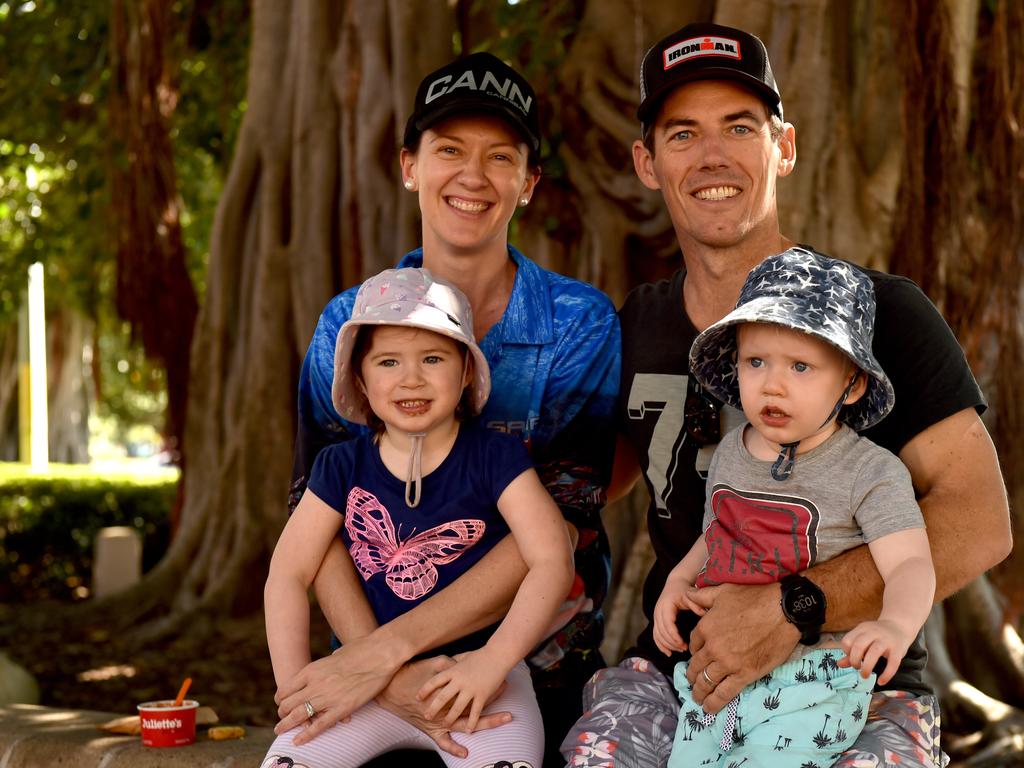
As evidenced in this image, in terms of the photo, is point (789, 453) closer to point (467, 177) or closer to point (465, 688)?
point (465, 688)

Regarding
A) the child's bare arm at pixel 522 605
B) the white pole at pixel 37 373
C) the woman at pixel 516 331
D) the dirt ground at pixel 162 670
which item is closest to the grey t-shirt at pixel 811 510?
the child's bare arm at pixel 522 605

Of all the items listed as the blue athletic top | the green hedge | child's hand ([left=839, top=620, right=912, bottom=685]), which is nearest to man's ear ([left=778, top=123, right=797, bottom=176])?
the blue athletic top

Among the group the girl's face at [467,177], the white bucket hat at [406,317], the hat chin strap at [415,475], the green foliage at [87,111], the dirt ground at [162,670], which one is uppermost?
the green foliage at [87,111]

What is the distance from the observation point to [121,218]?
7.62m

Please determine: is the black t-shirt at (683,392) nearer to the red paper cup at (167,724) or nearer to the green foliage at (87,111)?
the red paper cup at (167,724)

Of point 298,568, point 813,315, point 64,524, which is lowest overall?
point 64,524

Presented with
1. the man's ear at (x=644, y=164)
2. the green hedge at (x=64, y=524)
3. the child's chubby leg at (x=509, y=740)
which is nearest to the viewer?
the child's chubby leg at (x=509, y=740)

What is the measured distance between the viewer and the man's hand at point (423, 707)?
2.30 metres

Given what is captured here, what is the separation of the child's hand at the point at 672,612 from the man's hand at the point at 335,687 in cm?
51

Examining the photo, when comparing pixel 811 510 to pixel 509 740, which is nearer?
pixel 811 510

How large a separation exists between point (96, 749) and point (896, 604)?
2.19m

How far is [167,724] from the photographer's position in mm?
3203

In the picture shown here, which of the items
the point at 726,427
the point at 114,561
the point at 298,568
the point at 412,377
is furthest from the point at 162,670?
the point at 726,427

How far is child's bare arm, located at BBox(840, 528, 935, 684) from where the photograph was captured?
Result: 1.96m
